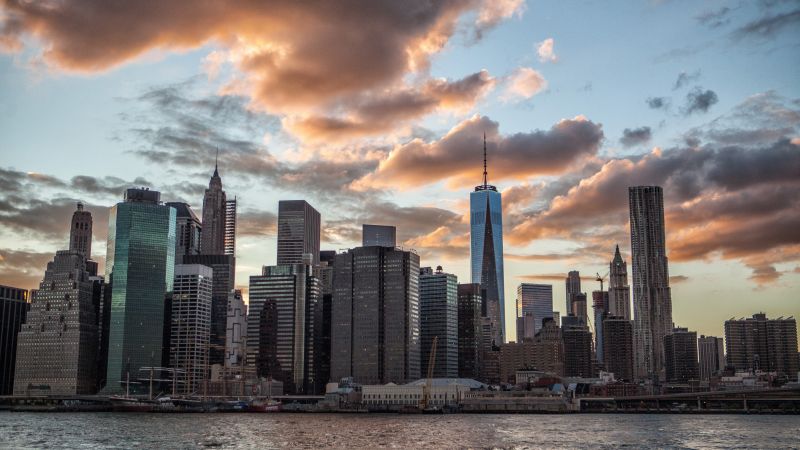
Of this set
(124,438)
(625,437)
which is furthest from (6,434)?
(625,437)

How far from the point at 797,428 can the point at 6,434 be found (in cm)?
16381

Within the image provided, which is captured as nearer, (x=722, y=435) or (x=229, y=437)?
(x=229, y=437)

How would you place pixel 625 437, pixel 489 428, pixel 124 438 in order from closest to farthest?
pixel 124 438
pixel 625 437
pixel 489 428

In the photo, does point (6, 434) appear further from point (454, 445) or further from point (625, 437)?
point (625, 437)

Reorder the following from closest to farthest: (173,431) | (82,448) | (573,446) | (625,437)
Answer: (82,448) < (573,446) < (625,437) < (173,431)

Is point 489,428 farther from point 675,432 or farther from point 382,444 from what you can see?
point 382,444

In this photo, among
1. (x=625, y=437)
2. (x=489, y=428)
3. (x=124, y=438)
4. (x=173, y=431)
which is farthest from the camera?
(x=489, y=428)

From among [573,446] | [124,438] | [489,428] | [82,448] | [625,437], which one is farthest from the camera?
[489,428]

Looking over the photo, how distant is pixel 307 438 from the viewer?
15475 centimetres

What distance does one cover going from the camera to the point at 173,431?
176750 millimetres

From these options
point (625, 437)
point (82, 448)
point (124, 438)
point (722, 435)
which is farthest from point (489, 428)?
point (82, 448)

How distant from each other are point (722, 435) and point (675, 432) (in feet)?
39.1

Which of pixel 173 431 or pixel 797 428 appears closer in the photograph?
pixel 173 431

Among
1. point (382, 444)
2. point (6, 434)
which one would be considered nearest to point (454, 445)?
point (382, 444)
